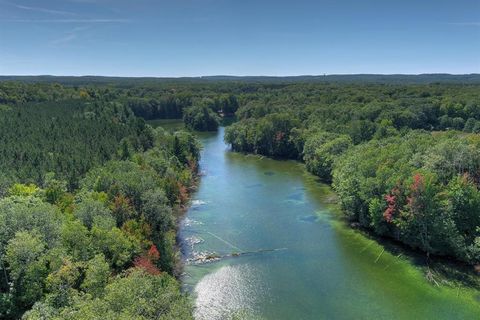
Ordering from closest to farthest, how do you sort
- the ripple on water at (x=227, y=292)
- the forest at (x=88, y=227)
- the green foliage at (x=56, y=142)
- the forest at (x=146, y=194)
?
the forest at (x=88, y=227) → the forest at (x=146, y=194) → the ripple on water at (x=227, y=292) → the green foliage at (x=56, y=142)

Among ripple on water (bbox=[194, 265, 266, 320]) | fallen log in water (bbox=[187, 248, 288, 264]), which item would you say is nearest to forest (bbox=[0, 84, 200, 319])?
fallen log in water (bbox=[187, 248, 288, 264])

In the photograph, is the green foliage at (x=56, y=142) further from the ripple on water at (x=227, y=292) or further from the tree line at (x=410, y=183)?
the tree line at (x=410, y=183)

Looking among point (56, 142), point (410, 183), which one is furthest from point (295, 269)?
point (56, 142)

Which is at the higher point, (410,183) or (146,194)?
(410,183)

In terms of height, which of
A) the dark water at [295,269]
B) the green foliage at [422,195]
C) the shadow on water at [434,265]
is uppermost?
the green foliage at [422,195]

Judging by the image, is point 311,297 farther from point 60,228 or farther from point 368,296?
point 60,228

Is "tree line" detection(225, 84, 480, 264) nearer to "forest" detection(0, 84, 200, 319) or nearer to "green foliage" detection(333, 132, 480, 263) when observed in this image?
"green foliage" detection(333, 132, 480, 263)

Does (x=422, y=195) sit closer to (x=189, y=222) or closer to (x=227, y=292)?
(x=227, y=292)

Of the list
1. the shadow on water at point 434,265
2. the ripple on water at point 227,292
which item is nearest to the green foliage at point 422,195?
the shadow on water at point 434,265
